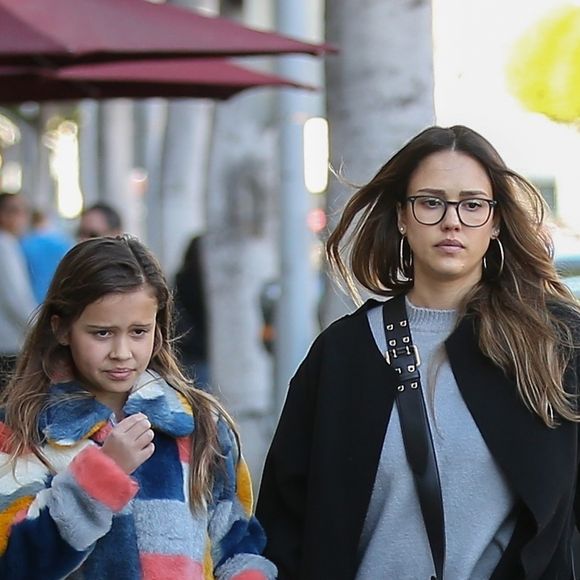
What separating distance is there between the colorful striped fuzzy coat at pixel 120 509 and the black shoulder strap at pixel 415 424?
1.22ft

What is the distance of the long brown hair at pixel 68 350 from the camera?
3.06 meters

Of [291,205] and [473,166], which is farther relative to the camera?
[291,205]

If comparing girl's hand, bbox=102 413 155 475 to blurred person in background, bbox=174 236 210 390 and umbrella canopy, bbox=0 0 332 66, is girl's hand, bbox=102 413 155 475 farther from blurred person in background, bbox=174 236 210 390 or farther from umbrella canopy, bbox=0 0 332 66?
blurred person in background, bbox=174 236 210 390

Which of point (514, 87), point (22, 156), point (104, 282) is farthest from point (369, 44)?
point (22, 156)

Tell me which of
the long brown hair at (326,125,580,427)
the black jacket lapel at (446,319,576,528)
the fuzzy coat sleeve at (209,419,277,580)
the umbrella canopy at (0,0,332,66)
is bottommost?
the fuzzy coat sleeve at (209,419,277,580)

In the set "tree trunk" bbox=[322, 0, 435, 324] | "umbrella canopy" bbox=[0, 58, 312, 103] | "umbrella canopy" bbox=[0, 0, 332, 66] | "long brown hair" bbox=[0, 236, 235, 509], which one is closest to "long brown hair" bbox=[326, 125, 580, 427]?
"long brown hair" bbox=[0, 236, 235, 509]

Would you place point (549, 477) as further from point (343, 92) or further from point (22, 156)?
point (22, 156)

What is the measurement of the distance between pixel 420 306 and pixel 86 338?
71 cm

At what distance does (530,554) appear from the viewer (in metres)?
3.02

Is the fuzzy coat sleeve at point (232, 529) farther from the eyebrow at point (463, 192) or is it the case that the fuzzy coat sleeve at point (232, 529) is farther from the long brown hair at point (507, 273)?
the eyebrow at point (463, 192)

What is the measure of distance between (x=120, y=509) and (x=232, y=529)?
34 centimetres

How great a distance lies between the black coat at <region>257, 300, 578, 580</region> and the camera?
9.98ft

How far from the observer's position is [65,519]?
2865 millimetres

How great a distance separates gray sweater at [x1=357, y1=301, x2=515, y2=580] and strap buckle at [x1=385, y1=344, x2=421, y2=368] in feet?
0.09
